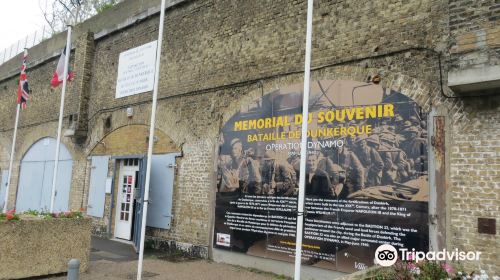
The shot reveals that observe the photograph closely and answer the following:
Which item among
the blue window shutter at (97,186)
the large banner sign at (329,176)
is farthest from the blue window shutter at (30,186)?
the large banner sign at (329,176)

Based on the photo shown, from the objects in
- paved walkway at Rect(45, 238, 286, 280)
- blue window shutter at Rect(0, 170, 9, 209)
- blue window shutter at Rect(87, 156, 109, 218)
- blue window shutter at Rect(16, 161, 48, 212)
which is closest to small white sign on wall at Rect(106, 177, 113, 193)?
blue window shutter at Rect(87, 156, 109, 218)

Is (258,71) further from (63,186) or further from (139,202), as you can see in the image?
(63,186)

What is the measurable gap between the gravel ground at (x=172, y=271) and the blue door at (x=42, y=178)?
271 inches

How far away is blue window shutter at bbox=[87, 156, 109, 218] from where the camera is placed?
42.2 feet

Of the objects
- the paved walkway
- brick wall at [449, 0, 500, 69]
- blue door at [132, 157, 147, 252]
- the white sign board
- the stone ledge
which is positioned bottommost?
the paved walkway

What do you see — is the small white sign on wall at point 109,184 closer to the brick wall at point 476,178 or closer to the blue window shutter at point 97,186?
the blue window shutter at point 97,186

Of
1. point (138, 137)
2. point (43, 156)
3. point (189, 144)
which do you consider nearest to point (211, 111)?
point (189, 144)

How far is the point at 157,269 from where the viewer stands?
8438 millimetres

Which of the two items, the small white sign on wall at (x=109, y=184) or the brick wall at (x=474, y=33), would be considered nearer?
A: the brick wall at (x=474, y=33)

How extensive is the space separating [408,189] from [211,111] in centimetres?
504

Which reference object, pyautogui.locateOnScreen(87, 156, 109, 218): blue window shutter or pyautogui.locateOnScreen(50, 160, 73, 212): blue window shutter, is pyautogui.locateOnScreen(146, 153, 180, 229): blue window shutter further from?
pyautogui.locateOnScreen(50, 160, 73, 212): blue window shutter

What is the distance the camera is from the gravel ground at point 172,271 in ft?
25.4

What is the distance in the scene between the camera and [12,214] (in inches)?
283

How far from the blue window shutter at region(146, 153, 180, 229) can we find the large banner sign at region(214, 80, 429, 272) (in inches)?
Result: 71.7
